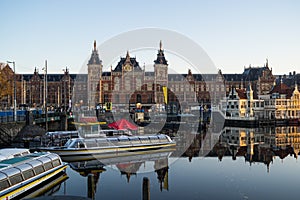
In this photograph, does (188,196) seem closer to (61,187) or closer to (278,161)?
(61,187)

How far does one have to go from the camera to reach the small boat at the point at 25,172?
16.2 m

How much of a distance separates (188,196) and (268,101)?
65088 mm

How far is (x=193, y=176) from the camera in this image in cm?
2264

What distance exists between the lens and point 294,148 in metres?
35.2

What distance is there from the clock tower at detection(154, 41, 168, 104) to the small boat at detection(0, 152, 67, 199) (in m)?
82.5

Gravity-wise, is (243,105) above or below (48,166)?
above

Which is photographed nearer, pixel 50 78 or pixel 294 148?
pixel 294 148

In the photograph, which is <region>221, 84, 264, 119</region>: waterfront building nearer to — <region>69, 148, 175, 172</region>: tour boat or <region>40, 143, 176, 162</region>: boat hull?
<region>40, 143, 176, 162</region>: boat hull

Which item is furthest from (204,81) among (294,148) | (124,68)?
(294,148)

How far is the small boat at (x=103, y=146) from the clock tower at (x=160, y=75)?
69.7 metres

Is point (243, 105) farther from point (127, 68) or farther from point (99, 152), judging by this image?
point (99, 152)

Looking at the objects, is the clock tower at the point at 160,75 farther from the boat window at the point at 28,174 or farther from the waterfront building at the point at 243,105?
the boat window at the point at 28,174

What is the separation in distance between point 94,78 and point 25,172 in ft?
288

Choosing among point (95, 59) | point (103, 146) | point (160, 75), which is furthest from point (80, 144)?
point (95, 59)
